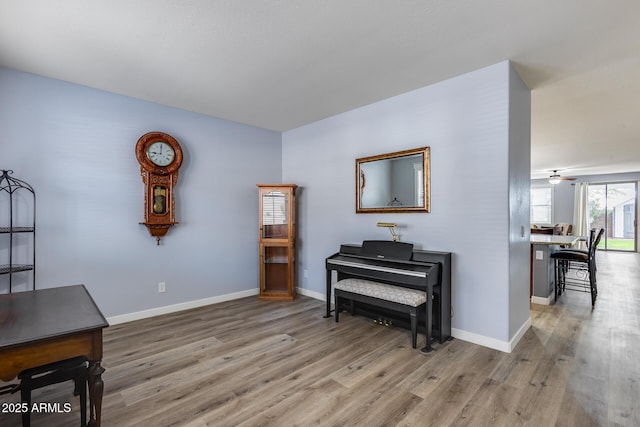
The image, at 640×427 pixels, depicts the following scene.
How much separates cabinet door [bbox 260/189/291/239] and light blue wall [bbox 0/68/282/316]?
26 cm

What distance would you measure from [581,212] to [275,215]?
10.3 meters

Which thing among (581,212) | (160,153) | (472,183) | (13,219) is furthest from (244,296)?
(581,212)

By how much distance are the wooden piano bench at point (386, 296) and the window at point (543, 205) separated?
9.99 metres

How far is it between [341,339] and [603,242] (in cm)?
1129


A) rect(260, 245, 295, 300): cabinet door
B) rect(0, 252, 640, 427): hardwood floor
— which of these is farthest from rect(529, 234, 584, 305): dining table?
rect(260, 245, 295, 300): cabinet door

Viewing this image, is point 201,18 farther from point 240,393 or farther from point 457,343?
point 457,343

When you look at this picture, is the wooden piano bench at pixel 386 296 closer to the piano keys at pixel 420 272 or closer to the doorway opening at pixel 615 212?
the piano keys at pixel 420 272

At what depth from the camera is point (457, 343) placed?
9.37 feet

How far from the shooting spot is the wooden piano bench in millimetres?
2744

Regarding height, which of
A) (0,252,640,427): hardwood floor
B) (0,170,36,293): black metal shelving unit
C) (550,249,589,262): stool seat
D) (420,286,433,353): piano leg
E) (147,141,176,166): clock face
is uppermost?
(147,141,176,166): clock face

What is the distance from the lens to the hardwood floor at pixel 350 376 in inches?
72.5

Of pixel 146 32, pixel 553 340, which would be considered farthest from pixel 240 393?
pixel 553 340

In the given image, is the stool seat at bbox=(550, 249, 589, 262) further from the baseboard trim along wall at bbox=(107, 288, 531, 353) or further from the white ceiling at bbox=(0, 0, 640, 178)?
the white ceiling at bbox=(0, 0, 640, 178)

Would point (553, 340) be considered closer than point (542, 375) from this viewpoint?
No
